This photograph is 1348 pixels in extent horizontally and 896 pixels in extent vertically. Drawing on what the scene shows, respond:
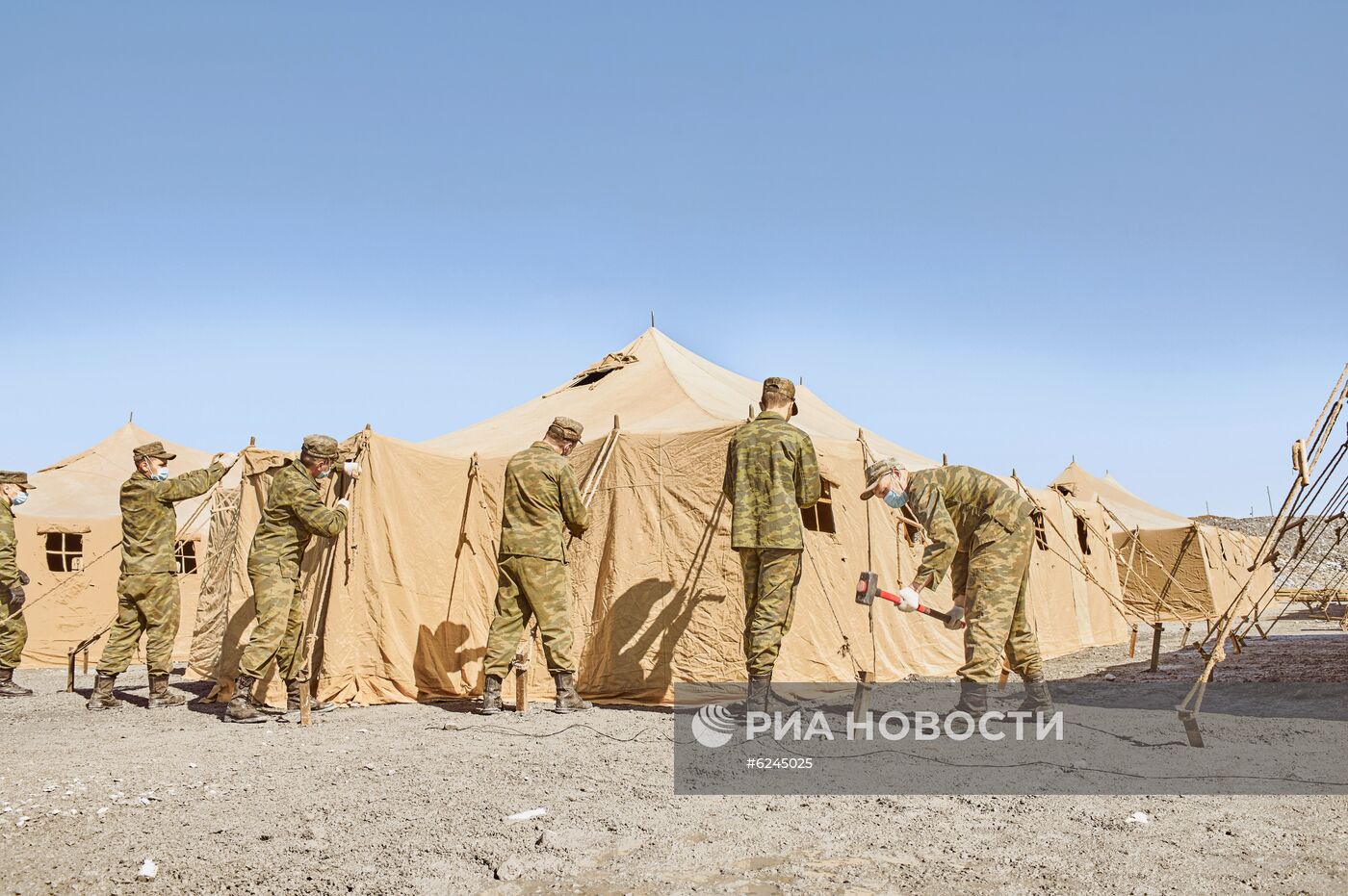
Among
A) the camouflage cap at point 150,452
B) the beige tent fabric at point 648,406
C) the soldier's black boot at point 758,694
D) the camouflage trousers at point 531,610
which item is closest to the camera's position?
the soldier's black boot at point 758,694

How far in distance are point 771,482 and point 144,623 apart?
494cm

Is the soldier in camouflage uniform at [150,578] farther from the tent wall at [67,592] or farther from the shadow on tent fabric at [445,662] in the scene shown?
the tent wall at [67,592]


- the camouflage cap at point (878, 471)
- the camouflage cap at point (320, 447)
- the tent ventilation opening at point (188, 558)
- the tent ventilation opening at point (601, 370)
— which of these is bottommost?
the tent ventilation opening at point (188, 558)

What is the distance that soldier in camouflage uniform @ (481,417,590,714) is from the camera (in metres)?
5.77

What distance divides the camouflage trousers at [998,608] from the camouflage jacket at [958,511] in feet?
0.27

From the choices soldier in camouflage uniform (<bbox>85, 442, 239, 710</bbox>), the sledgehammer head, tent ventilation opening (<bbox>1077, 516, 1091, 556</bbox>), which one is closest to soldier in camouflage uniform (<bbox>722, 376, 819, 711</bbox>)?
the sledgehammer head

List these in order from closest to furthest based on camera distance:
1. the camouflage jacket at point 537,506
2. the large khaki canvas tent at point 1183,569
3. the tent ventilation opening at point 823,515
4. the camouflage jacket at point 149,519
Answer: the camouflage jacket at point 537,506 → the camouflage jacket at point 149,519 → the tent ventilation opening at point 823,515 → the large khaki canvas tent at point 1183,569

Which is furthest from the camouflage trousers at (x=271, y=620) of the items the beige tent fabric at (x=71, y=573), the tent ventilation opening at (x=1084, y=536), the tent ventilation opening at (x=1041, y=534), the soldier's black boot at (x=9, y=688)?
the tent ventilation opening at (x=1084, y=536)

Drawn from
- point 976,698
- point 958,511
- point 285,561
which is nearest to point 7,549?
point 285,561

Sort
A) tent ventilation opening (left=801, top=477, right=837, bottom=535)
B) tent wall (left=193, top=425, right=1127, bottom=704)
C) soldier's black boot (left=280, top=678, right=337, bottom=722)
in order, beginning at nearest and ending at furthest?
soldier's black boot (left=280, top=678, right=337, bottom=722)
tent wall (left=193, top=425, right=1127, bottom=704)
tent ventilation opening (left=801, top=477, right=837, bottom=535)

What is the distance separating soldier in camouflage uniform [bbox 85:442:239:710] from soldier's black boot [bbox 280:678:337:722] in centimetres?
124

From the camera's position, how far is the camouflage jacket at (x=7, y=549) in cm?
757

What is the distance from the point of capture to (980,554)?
5113 millimetres

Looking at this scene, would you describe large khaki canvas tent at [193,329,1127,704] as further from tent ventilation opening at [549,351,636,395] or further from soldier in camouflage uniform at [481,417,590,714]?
tent ventilation opening at [549,351,636,395]
